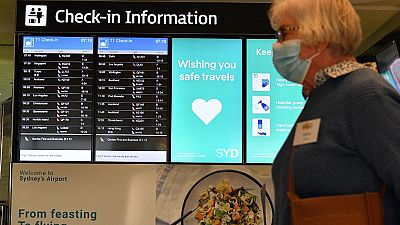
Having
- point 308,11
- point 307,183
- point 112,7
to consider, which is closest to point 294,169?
point 307,183

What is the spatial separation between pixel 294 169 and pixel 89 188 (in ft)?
7.30

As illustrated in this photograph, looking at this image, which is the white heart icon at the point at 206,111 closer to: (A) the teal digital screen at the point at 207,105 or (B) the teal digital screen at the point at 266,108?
(A) the teal digital screen at the point at 207,105

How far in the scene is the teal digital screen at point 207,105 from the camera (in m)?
3.67

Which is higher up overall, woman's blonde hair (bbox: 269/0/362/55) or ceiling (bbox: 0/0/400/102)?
ceiling (bbox: 0/0/400/102)

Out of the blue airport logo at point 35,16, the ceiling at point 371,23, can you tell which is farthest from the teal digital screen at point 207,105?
the blue airport logo at point 35,16

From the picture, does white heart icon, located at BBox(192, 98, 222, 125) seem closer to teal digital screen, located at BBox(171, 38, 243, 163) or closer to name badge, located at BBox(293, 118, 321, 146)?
teal digital screen, located at BBox(171, 38, 243, 163)

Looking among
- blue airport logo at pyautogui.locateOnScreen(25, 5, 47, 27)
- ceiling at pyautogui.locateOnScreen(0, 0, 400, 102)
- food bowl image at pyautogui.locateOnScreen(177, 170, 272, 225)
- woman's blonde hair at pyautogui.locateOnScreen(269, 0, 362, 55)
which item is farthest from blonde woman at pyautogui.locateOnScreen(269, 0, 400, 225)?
ceiling at pyautogui.locateOnScreen(0, 0, 400, 102)

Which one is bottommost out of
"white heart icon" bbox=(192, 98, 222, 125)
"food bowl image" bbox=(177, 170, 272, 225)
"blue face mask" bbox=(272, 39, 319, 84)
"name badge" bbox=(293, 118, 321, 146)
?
"food bowl image" bbox=(177, 170, 272, 225)

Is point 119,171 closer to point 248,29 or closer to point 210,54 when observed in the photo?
point 210,54

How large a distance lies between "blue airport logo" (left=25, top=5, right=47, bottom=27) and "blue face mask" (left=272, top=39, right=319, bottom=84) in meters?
2.37

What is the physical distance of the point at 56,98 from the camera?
146 inches

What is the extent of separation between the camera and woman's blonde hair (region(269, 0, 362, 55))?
5.28 feet

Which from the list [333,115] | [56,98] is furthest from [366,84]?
[56,98]

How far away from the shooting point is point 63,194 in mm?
3602
